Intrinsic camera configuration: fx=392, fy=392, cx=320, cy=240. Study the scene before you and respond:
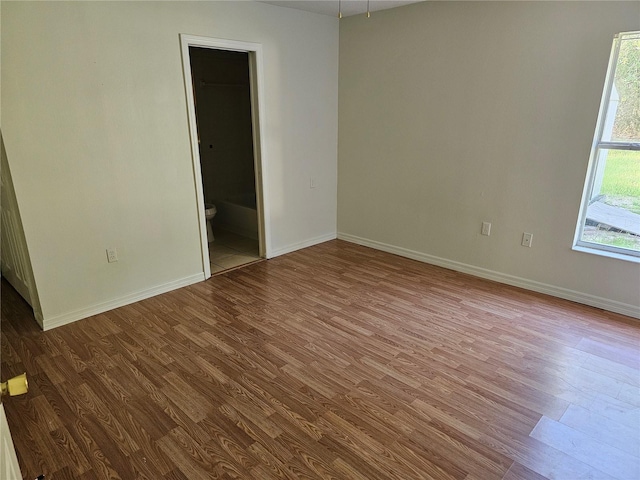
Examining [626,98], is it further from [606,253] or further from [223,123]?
[223,123]

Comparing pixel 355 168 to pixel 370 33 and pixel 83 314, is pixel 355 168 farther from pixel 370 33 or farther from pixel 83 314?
pixel 83 314

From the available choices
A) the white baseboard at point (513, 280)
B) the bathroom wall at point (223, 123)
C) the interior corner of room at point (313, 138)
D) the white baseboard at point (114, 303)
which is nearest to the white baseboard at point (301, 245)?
the interior corner of room at point (313, 138)

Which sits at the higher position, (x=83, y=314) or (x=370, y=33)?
(x=370, y=33)

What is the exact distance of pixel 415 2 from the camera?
365 centimetres

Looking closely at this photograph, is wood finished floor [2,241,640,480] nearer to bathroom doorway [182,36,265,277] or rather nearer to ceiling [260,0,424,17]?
bathroom doorway [182,36,265,277]

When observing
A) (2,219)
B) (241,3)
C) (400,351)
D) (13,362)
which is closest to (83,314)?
(13,362)

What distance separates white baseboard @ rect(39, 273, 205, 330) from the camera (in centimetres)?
293

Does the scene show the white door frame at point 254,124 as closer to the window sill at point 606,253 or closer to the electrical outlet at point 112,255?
the electrical outlet at point 112,255

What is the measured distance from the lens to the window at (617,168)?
283 centimetres

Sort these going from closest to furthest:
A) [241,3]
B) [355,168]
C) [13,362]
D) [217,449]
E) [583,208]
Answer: [217,449] → [13,362] → [583,208] → [241,3] → [355,168]

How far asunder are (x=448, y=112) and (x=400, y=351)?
92.5 inches

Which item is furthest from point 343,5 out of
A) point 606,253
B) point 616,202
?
point 606,253

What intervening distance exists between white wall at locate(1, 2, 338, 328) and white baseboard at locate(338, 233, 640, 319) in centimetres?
175

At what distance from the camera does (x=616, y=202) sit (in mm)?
3076
